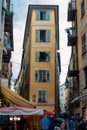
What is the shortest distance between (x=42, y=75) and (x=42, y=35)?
19.5 ft

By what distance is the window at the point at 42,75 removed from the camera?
1934 inches

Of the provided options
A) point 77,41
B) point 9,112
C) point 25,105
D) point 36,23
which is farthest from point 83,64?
point 36,23

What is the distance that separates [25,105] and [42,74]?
32715 millimetres

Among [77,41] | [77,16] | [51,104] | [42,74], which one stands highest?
[77,16]

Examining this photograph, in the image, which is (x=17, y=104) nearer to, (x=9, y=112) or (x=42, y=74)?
(x=9, y=112)

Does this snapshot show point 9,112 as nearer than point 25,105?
Yes

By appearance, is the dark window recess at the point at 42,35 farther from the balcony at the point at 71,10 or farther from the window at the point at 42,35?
the balcony at the point at 71,10

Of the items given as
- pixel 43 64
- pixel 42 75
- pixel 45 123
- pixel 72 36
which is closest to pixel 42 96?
pixel 42 75

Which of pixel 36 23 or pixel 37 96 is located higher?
pixel 36 23

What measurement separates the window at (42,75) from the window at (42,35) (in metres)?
4.65

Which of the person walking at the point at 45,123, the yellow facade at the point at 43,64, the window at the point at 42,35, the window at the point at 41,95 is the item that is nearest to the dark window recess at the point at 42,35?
the window at the point at 42,35

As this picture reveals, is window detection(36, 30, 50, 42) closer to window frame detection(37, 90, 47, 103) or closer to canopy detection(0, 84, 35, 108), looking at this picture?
window frame detection(37, 90, 47, 103)

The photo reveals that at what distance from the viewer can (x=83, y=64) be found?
31062 millimetres

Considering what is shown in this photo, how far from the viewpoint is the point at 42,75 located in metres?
49.5
